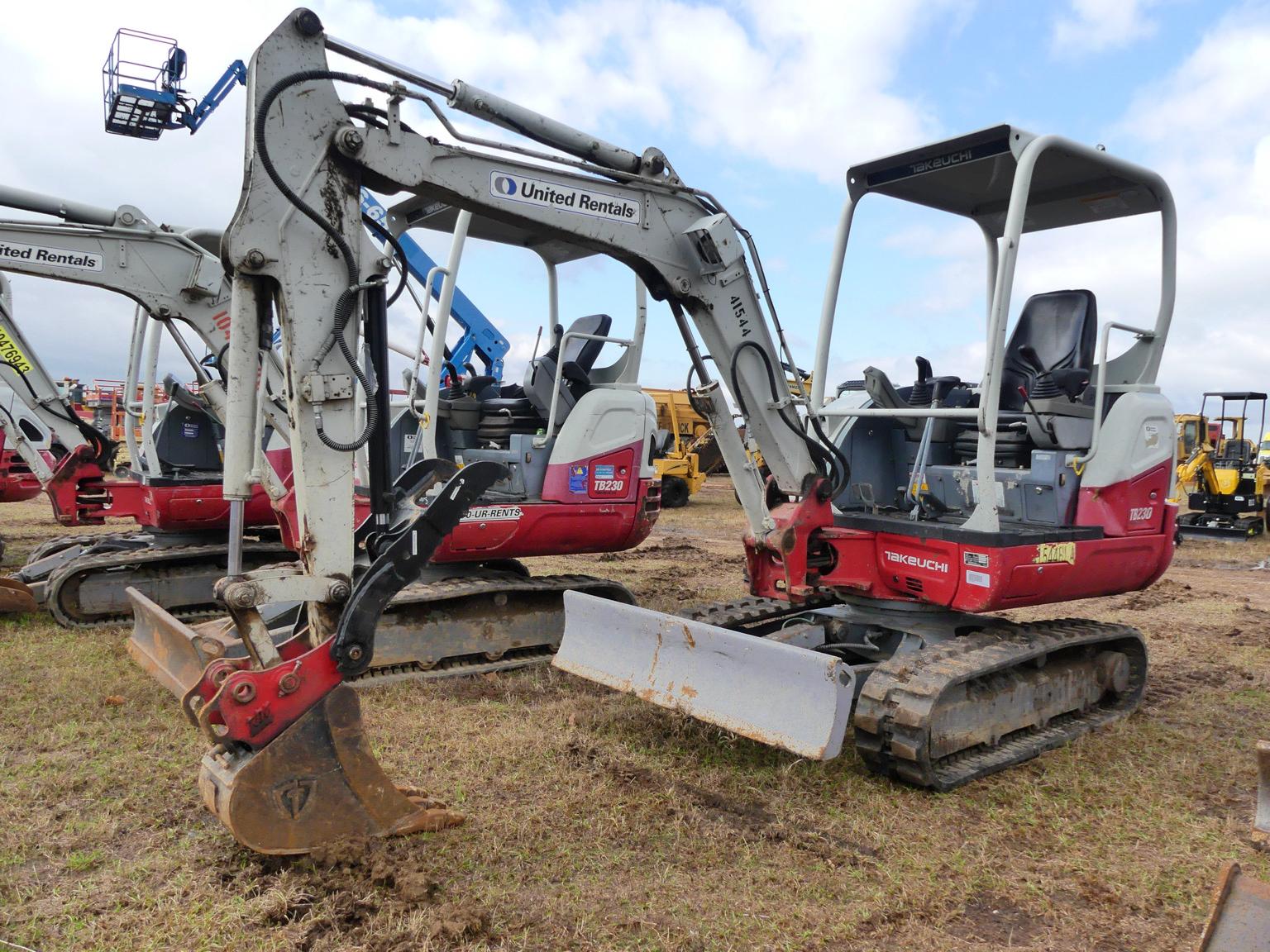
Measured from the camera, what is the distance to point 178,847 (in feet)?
12.5

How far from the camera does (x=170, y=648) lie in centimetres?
533

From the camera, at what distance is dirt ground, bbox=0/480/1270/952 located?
329cm

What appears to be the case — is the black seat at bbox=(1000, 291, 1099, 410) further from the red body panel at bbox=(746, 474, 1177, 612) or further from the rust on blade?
the rust on blade

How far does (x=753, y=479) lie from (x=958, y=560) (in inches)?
46.5

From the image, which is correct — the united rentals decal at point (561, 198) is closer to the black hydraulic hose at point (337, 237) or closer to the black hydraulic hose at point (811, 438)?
the black hydraulic hose at point (337, 237)

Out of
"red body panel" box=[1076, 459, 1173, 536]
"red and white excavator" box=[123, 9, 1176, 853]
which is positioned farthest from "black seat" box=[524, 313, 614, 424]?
"red body panel" box=[1076, 459, 1173, 536]

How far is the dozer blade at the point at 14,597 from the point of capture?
782 cm

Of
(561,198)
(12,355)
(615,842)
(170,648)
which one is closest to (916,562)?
Result: (615,842)

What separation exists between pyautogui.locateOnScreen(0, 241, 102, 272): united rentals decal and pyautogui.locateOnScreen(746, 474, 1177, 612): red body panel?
573cm

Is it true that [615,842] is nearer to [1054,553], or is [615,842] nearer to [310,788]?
[310,788]

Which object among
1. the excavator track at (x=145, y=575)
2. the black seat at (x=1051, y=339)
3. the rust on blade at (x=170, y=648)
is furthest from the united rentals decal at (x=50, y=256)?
the black seat at (x=1051, y=339)

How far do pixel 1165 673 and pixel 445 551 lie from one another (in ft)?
16.5

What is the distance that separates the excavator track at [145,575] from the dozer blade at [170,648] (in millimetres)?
2224

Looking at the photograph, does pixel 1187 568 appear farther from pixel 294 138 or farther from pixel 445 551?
pixel 294 138
